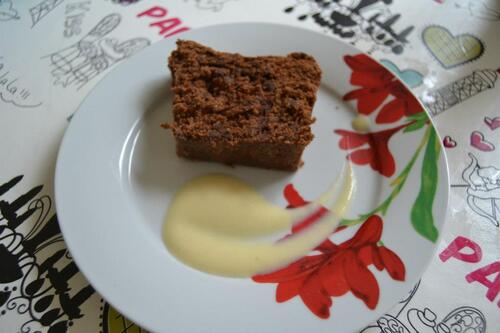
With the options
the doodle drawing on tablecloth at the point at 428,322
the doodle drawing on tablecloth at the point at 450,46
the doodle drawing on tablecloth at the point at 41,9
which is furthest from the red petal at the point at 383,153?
the doodle drawing on tablecloth at the point at 41,9

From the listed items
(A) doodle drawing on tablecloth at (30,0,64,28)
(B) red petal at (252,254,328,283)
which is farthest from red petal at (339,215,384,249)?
(A) doodle drawing on tablecloth at (30,0,64,28)

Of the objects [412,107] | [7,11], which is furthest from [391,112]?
[7,11]

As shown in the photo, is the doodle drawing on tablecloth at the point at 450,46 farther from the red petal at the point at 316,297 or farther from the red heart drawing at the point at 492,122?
the red petal at the point at 316,297

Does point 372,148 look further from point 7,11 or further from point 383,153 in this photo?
point 7,11

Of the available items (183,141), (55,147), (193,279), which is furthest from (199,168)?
(55,147)

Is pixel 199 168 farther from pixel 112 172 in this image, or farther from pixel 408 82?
pixel 408 82
